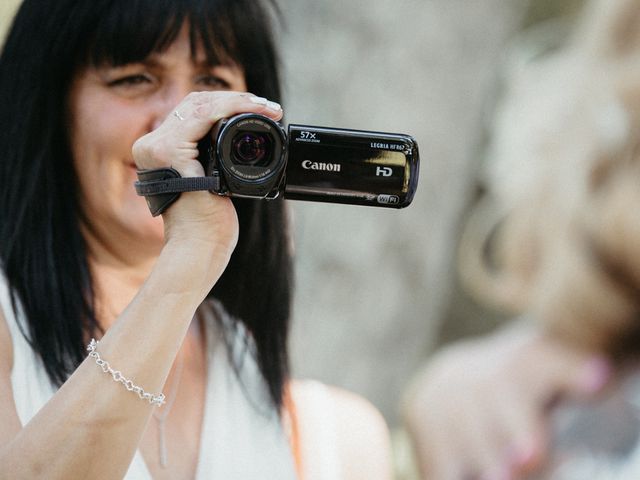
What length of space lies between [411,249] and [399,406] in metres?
0.39

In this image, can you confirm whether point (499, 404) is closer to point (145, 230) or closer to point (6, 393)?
point (145, 230)

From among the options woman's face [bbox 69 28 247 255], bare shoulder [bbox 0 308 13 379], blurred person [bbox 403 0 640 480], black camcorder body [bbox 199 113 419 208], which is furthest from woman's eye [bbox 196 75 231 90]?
blurred person [bbox 403 0 640 480]

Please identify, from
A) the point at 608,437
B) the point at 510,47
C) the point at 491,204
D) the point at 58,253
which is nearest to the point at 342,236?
the point at 491,204

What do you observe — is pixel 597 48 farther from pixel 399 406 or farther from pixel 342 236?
pixel 399 406

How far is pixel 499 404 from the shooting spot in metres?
1.84

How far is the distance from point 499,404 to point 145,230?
106 cm

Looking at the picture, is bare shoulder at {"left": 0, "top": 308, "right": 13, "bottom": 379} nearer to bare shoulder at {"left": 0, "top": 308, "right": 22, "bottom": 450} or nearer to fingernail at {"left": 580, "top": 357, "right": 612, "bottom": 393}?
bare shoulder at {"left": 0, "top": 308, "right": 22, "bottom": 450}

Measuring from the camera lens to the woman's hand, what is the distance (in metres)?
0.02

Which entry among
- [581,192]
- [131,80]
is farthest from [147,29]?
[581,192]

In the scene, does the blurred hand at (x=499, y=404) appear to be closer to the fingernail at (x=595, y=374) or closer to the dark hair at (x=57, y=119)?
the fingernail at (x=595, y=374)

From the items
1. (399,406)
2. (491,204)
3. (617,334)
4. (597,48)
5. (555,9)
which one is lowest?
(399,406)

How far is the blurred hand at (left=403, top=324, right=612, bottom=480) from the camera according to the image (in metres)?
1.75

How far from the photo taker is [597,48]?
6.01 ft

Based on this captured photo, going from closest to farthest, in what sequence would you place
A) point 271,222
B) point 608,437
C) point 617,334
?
point 271,222
point 608,437
point 617,334
